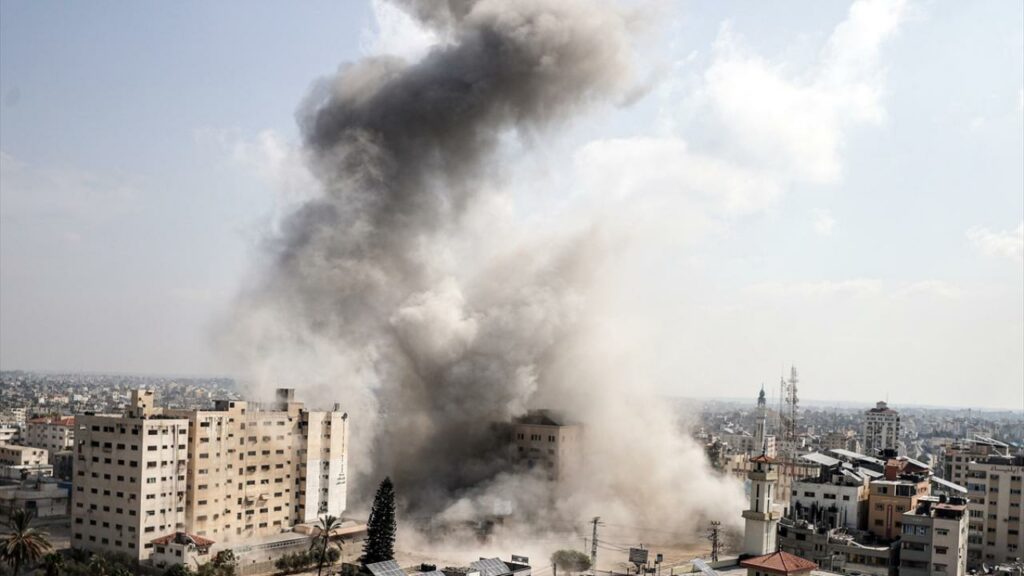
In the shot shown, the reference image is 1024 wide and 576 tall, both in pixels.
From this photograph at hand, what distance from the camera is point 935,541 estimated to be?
1325 inches

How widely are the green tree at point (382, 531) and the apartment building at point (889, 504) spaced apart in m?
19.0

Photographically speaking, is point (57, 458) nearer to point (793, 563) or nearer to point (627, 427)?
point (627, 427)

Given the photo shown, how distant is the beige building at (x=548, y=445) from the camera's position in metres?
47.3

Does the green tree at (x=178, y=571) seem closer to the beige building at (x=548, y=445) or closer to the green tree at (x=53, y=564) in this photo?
the green tree at (x=53, y=564)

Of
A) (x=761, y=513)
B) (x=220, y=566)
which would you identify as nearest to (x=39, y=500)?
(x=220, y=566)

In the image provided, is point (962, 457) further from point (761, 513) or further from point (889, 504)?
point (761, 513)

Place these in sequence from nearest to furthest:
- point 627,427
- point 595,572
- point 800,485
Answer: point 595,572 → point 800,485 → point 627,427

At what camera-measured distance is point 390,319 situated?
47.9 metres

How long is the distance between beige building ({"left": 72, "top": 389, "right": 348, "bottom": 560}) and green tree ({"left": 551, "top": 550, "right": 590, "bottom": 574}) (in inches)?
423

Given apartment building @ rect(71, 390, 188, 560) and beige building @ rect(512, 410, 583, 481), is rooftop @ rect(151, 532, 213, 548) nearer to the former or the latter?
apartment building @ rect(71, 390, 188, 560)

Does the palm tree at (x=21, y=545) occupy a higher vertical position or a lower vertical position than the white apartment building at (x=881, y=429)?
higher

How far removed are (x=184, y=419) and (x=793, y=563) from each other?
2169 cm

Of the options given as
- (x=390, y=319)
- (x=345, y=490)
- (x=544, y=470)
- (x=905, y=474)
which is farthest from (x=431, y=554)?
(x=905, y=474)

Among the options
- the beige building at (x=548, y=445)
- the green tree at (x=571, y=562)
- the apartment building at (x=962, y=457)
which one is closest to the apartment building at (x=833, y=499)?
the green tree at (x=571, y=562)
